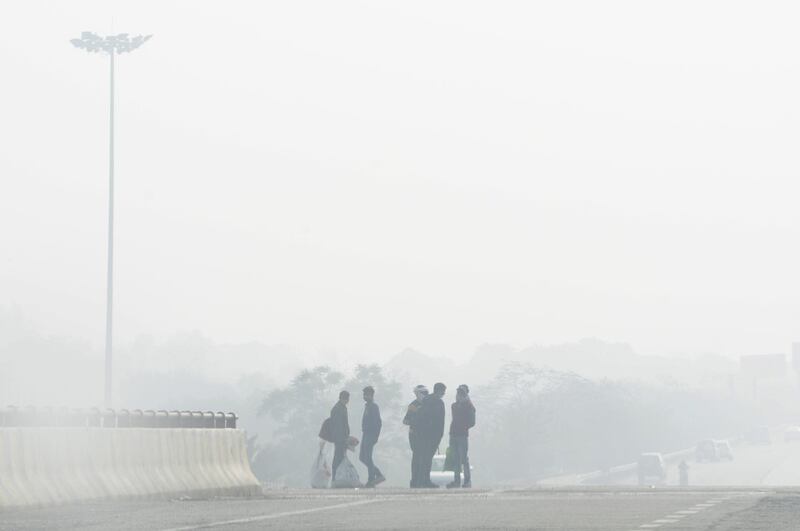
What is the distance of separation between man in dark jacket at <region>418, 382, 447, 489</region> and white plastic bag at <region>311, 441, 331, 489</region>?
156 centimetres

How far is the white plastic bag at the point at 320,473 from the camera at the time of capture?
33.0 m

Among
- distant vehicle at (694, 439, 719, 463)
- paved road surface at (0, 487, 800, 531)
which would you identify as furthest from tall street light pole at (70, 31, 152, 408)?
distant vehicle at (694, 439, 719, 463)

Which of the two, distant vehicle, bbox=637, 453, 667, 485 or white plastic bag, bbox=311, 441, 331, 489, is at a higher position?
distant vehicle, bbox=637, 453, 667, 485

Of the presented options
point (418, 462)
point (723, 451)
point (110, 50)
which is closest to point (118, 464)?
point (418, 462)

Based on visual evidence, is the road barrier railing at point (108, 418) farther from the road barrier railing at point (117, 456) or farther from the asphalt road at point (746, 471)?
the asphalt road at point (746, 471)

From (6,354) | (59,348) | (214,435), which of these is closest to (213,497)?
(214,435)

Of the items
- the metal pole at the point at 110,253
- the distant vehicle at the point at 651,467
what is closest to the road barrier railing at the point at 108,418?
the metal pole at the point at 110,253

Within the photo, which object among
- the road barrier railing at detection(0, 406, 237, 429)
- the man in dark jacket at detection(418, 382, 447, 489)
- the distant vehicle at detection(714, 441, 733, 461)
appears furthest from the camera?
the distant vehicle at detection(714, 441, 733, 461)

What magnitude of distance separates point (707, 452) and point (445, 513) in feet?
502

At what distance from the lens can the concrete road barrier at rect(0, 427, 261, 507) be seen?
778 inches

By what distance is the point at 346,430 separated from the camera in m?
32.9

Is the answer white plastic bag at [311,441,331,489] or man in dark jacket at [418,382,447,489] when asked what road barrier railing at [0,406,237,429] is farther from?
white plastic bag at [311,441,331,489]

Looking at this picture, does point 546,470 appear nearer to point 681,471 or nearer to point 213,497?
point 681,471

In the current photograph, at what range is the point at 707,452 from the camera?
17050 centimetres
